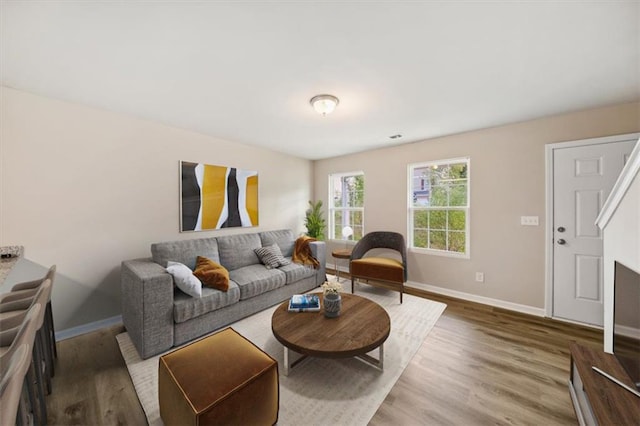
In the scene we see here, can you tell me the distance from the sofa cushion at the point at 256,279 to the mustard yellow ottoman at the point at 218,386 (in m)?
1.14

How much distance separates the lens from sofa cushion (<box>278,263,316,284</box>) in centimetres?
322

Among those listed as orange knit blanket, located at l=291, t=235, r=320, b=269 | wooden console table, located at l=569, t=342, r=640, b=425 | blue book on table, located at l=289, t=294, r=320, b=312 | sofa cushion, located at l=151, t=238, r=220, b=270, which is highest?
sofa cushion, located at l=151, t=238, r=220, b=270

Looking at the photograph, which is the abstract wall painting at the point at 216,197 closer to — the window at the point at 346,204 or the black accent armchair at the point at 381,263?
the window at the point at 346,204

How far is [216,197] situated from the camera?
3.49 meters

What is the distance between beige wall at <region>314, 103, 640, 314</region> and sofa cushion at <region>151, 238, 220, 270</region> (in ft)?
10.2

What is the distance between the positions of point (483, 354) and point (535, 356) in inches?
17.4

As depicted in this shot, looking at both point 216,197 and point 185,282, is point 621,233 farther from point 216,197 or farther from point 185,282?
point 216,197

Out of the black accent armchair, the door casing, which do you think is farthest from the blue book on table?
the door casing

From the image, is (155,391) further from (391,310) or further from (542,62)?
(542,62)

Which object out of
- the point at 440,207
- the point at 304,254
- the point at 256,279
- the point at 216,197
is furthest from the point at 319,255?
the point at 440,207

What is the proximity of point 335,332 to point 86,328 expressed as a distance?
270 centimetres

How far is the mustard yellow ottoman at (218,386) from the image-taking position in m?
1.14

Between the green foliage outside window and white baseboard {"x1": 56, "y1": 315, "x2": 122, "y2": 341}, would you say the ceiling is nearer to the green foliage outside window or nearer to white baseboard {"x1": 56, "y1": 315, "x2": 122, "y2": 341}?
the green foliage outside window

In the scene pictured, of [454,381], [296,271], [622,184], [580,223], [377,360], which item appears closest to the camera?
[622,184]
